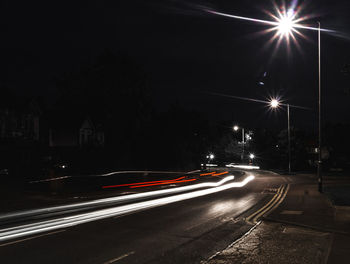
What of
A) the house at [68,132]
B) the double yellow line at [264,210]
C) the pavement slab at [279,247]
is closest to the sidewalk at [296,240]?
the pavement slab at [279,247]

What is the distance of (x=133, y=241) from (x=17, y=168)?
30846 millimetres

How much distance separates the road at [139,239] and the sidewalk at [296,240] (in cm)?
50

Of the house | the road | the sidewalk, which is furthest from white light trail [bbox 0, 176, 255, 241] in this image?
the house

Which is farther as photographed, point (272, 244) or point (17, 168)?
point (17, 168)

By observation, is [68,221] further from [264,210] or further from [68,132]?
[68,132]

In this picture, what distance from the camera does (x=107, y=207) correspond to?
58.2 feet

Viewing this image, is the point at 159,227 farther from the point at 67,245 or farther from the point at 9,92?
the point at 9,92

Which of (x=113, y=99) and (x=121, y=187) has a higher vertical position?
(x=113, y=99)

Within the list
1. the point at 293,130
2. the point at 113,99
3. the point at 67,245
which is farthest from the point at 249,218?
the point at 293,130

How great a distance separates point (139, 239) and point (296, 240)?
4587 millimetres

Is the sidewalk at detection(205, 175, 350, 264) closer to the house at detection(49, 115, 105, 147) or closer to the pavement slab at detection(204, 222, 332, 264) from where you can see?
the pavement slab at detection(204, 222, 332, 264)

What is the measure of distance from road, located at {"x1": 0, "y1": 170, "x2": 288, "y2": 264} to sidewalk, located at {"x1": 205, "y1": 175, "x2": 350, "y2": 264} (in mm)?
503

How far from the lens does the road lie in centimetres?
900

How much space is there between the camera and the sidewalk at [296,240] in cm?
902
